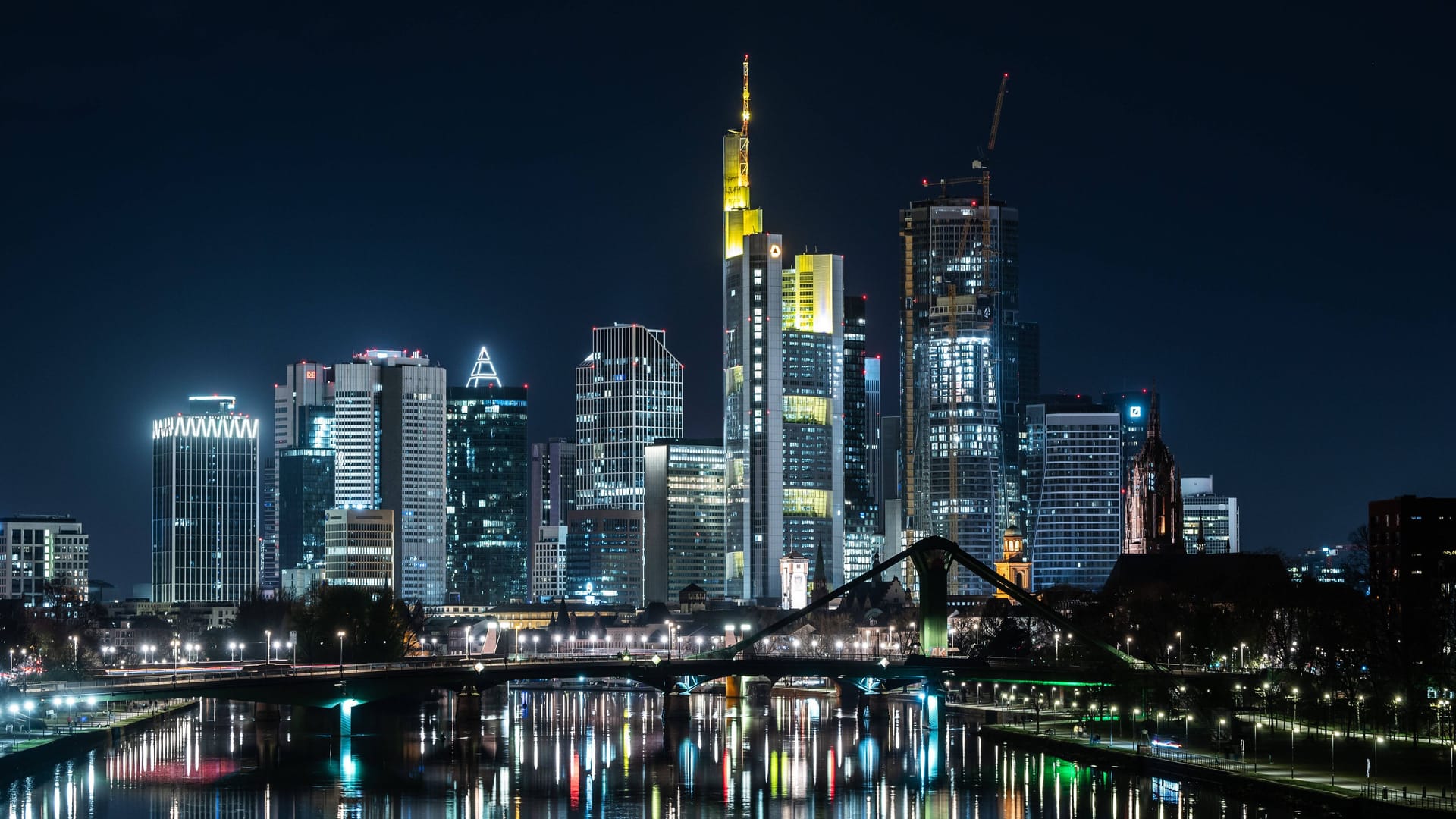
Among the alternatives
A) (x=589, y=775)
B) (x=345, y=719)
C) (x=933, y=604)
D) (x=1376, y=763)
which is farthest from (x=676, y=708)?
(x=1376, y=763)

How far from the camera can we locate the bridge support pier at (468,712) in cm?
14388

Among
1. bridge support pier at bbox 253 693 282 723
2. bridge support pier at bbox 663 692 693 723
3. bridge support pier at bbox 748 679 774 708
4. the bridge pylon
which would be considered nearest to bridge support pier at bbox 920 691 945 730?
bridge support pier at bbox 663 692 693 723

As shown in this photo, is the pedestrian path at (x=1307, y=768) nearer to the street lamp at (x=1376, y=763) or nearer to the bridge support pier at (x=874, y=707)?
the street lamp at (x=1376, y=763)

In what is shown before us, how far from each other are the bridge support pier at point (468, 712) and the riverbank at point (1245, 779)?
35.9 metres

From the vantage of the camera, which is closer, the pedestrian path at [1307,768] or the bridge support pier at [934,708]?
the pedestrian path at [1307,768]

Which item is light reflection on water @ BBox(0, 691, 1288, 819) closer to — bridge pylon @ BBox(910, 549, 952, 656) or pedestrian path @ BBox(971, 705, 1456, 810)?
pedestrian path @ BBox(971, 705, 1456, 810)

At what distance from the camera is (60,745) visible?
119562mm

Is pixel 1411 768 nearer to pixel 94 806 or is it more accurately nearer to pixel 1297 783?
pixel 1297 783

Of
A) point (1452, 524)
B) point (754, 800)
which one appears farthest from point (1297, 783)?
point (1452, 524)

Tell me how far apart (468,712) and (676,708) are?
19.0 meters

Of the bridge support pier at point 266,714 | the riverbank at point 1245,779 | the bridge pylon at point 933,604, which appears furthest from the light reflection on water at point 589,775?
the bridge pylon at point 933,604

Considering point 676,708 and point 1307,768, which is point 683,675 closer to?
point 676,708

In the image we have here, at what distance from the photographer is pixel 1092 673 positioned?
469 ft

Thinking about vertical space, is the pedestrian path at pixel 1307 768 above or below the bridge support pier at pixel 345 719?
above
